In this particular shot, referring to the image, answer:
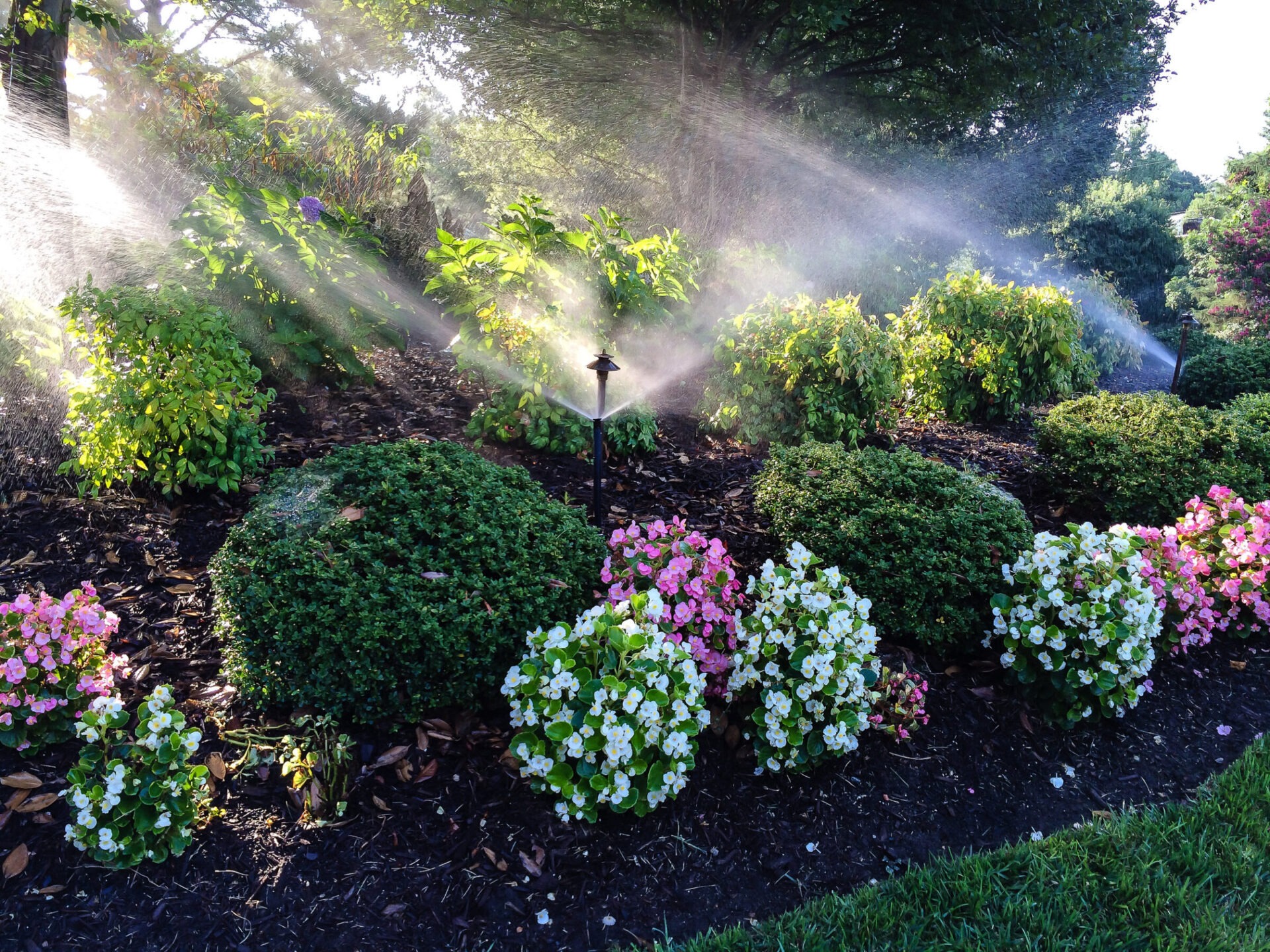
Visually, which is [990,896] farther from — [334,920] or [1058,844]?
[334,920]

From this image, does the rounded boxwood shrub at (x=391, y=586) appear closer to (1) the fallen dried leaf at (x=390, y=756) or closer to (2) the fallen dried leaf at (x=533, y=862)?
(1) the fallen dried leaf at (x=390, y=756)

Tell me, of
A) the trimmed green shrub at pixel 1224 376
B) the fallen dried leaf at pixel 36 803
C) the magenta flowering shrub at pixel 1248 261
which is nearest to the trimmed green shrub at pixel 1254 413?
the trimmed green shrub at pixel 1224 376

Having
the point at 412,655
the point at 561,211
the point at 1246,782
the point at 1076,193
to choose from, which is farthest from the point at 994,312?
the point at 1076,193

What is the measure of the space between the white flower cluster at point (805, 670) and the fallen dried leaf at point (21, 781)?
73.9 inches

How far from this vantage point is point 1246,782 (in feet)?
7.89

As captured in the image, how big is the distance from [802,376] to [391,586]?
2.71m

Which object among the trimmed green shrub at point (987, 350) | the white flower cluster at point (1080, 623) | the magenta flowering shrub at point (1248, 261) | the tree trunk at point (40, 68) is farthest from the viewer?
the magenta flowering shrub at point (1248, 261)

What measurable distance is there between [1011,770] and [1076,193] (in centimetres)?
1457

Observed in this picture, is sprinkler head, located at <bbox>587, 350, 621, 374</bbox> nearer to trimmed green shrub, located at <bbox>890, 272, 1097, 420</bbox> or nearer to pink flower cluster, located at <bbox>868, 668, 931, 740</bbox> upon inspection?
pink flower cluster, located at <bbox>868, 668, 931, 740</bbox>

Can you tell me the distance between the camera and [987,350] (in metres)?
5.30

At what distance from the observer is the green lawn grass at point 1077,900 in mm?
1844

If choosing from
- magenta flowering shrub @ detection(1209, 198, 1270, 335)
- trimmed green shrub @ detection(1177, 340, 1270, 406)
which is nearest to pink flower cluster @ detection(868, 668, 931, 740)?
trimmed green shrub @ detection(1177, 340, 1270, 406)

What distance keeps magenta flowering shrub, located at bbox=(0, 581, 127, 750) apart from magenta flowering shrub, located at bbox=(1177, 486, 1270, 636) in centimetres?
384

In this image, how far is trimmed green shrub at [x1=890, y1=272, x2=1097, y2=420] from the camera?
536 centimetres
